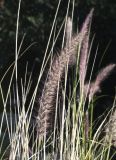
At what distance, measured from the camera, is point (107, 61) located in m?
3.73

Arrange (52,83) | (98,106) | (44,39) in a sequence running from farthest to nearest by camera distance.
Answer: (44,39), (98,106), (52,83)

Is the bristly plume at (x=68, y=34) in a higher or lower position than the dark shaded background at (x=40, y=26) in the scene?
lower

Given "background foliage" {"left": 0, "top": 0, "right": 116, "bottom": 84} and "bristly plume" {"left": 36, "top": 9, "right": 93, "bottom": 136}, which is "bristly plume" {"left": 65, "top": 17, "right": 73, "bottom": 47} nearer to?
"bristly plume" {"left": 36, "top": 9, "right": 93, "bottom": 136}

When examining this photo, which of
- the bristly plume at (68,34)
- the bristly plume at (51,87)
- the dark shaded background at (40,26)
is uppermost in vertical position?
the dark shaded background at (40,26)

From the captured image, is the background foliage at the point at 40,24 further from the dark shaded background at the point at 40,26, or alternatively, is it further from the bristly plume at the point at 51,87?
the bristly plume at the point at 51,87

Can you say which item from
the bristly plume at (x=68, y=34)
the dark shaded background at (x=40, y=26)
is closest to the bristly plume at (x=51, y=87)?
the bristly plume at (x=68, y=34)

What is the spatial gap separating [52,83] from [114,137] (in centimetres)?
34

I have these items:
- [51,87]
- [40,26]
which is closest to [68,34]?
[51,87]

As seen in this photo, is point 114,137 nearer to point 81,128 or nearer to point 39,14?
point 81,128

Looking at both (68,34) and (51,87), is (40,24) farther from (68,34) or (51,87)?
(51,87)

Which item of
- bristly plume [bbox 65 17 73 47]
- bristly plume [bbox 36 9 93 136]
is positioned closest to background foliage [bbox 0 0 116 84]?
bristly plume [bbox 65 17 73 47]

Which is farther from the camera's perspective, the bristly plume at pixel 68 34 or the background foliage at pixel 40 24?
the background foliage at pixel 40 24

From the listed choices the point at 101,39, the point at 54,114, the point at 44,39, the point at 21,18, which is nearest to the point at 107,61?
the point at 101,39

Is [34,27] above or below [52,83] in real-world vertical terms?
above
